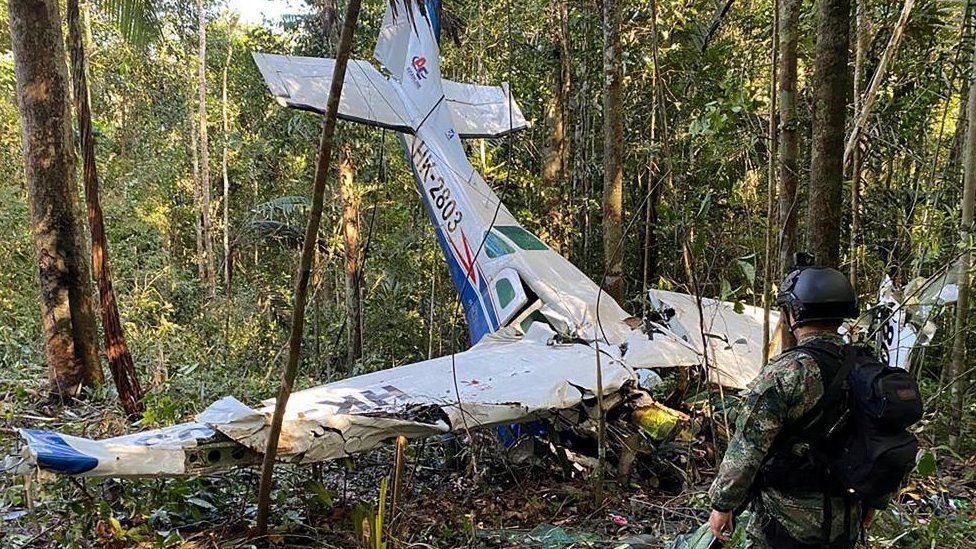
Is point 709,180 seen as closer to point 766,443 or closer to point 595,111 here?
point 595,111

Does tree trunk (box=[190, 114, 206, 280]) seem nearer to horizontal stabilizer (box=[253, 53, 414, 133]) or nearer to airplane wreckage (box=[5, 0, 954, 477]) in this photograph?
airplane wreckage (box=[5, 0, 954, 477])

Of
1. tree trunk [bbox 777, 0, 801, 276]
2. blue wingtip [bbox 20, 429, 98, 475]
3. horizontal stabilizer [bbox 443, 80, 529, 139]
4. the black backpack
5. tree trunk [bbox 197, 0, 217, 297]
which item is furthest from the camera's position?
tree trunk [bbox 197, 0, 217, 297]

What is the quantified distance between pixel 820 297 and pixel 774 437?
1.84ft

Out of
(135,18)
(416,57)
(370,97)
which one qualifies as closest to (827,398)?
(135,18)

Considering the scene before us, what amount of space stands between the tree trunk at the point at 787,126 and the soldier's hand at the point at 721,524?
2014mm

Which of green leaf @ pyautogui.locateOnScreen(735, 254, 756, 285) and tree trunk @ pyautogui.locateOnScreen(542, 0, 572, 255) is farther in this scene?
tree trunk @ pyautogui.locateOnScreen(542, 0, 572, 255)

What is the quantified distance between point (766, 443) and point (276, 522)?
294cm

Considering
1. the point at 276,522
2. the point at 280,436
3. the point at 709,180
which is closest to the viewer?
the point at 280,436

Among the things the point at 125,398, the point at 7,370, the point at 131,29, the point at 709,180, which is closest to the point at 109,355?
the point at 125,398

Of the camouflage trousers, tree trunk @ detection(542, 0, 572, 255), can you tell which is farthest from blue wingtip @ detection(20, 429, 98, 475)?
tree trunk @ detection(542, 0, 572, 255)

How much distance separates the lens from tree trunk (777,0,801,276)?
380cm

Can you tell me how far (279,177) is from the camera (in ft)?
51.5

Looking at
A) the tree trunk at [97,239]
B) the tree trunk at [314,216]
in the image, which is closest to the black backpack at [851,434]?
the tree trunk at [314,216]

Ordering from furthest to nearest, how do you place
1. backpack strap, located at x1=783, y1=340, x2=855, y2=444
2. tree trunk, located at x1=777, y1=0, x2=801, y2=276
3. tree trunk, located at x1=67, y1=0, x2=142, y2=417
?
tree trunk, located at x1=67, y1=0, x2=142, y2=417 → tree trunk, located at x1=777, y1=0, x2=801, y2=276 → backpack strap, located at x1=783, y1=340, x2=855, y2=444
